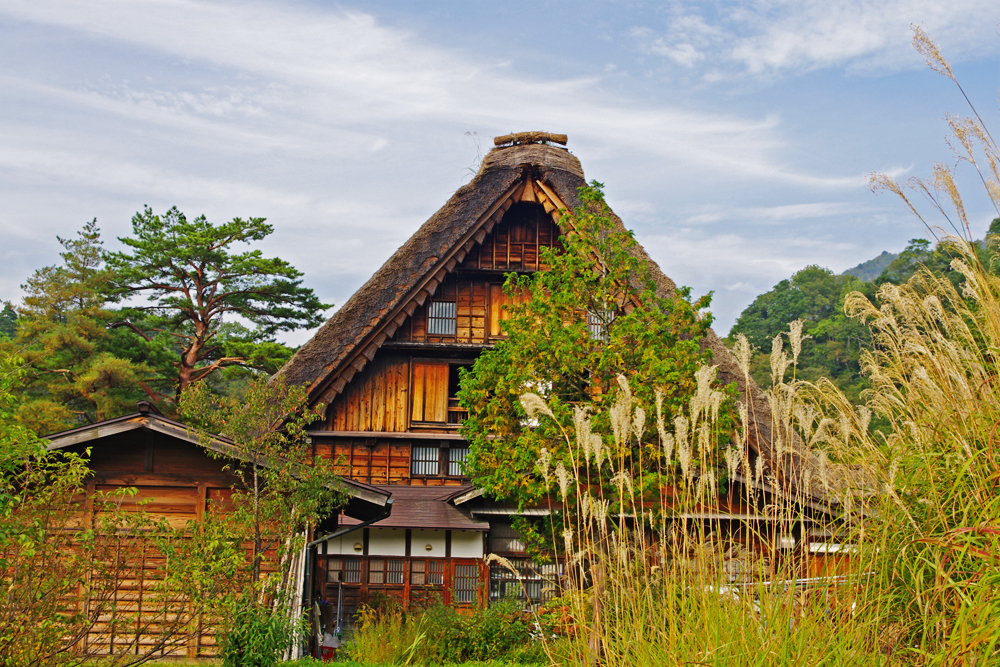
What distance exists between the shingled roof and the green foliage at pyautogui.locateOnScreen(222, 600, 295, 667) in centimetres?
593

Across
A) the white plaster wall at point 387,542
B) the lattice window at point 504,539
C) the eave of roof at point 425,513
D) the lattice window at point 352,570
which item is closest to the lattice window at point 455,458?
the eave of roof at point 425,513

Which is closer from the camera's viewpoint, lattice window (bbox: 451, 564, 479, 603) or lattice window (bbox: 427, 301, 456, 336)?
lattice window (bbox: 451, 564, 479, 603)

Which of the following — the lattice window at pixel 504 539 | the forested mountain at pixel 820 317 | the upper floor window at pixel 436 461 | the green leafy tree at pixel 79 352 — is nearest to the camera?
the lattice window at pixel 504 539

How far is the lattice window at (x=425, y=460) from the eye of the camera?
530 inches

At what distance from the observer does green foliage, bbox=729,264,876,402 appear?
35.3 meters

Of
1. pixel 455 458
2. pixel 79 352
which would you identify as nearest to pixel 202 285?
pixel 79 352

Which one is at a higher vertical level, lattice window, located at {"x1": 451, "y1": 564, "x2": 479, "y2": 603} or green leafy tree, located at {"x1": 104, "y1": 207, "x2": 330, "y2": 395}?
green leafy tree, located at {"x1": 104, "y1": 207, "x2": 330, "y2": 395}

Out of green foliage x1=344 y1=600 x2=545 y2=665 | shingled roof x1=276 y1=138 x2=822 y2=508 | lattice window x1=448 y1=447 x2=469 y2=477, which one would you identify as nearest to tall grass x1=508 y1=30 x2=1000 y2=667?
green foliage x1=344 y1=600 x2=545 y2=665

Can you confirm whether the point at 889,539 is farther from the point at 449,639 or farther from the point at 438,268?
the point at 438,268

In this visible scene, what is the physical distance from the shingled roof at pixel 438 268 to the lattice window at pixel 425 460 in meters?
1.75

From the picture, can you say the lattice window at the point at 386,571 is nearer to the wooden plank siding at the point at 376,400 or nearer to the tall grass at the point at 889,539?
the wooden plank siding at the point at 376,400

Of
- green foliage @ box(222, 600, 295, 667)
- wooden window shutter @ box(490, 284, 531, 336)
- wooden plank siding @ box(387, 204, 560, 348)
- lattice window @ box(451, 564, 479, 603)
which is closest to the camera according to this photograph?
green foliage @ box(222, 600, 295, 667)

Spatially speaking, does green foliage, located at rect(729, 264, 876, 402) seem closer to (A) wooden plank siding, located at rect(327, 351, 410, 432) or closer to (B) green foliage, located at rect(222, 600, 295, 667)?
(A) wooden plank siding, located at rect(327, 351, 410, 432)

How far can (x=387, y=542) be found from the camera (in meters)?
12.3
